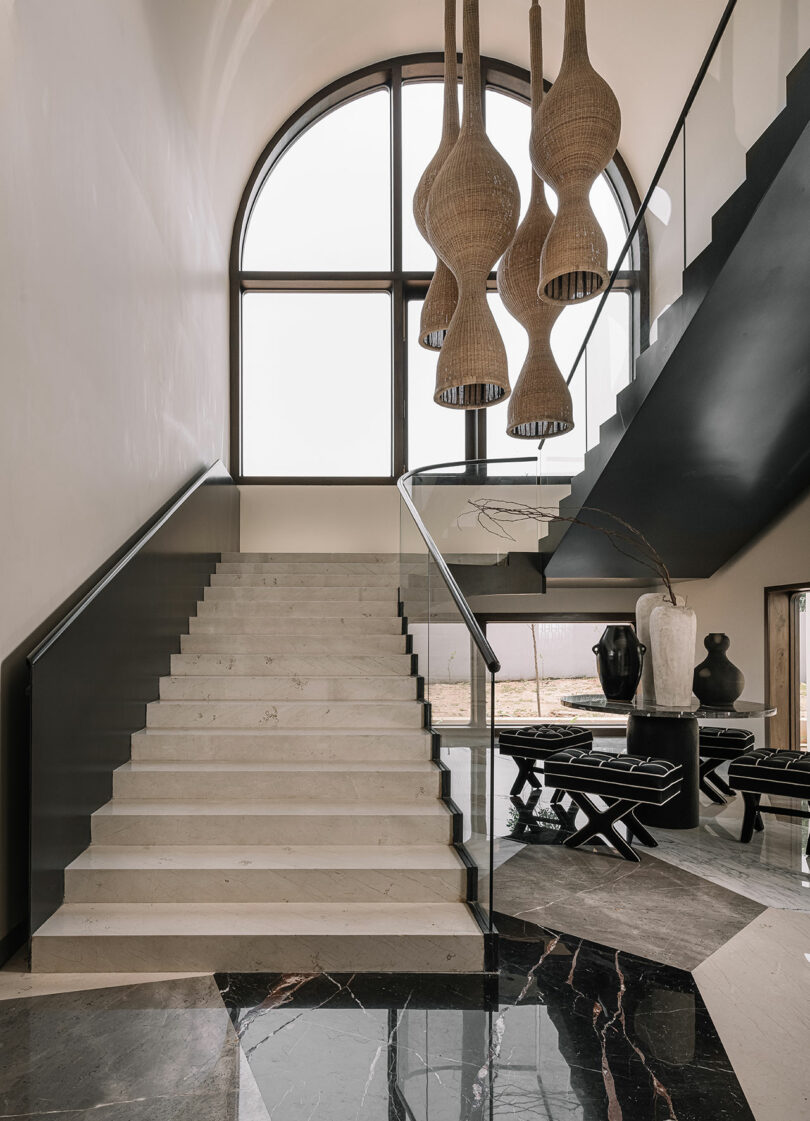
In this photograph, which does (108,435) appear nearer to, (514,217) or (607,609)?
(514,217)

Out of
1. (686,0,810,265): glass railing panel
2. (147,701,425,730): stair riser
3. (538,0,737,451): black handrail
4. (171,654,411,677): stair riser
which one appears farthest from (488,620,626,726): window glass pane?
(686,0,810,265): glass railing panel

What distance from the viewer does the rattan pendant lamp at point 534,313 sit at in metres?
3.21

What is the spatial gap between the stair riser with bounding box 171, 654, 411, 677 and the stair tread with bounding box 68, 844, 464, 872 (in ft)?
4.54

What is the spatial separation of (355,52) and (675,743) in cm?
841

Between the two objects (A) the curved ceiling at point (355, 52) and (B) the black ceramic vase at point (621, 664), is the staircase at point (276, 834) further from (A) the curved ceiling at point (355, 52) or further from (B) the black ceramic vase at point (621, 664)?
(A) the curved ceiling at point (355, 52)

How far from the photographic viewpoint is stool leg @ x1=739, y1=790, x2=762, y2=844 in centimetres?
438

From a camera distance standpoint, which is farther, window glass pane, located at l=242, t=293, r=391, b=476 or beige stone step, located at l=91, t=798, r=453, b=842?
window glass pane, located at l=242, t=293, r=391, b=476

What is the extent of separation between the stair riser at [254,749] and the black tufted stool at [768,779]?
6.00ft

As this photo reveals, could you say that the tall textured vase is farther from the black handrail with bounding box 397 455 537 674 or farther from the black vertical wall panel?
the black vertical wall panel

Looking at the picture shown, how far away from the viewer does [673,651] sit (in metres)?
4.71

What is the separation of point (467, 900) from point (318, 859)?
2.08 feet

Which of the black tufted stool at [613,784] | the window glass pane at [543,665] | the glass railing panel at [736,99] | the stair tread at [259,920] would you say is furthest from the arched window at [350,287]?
the stair tread at [259,920]

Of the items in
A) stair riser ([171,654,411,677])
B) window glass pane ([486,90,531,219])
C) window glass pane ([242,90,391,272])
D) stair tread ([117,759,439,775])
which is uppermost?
window glass pane ([486,90,531,219])

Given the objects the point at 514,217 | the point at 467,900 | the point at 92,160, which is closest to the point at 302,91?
the point at 92,160
